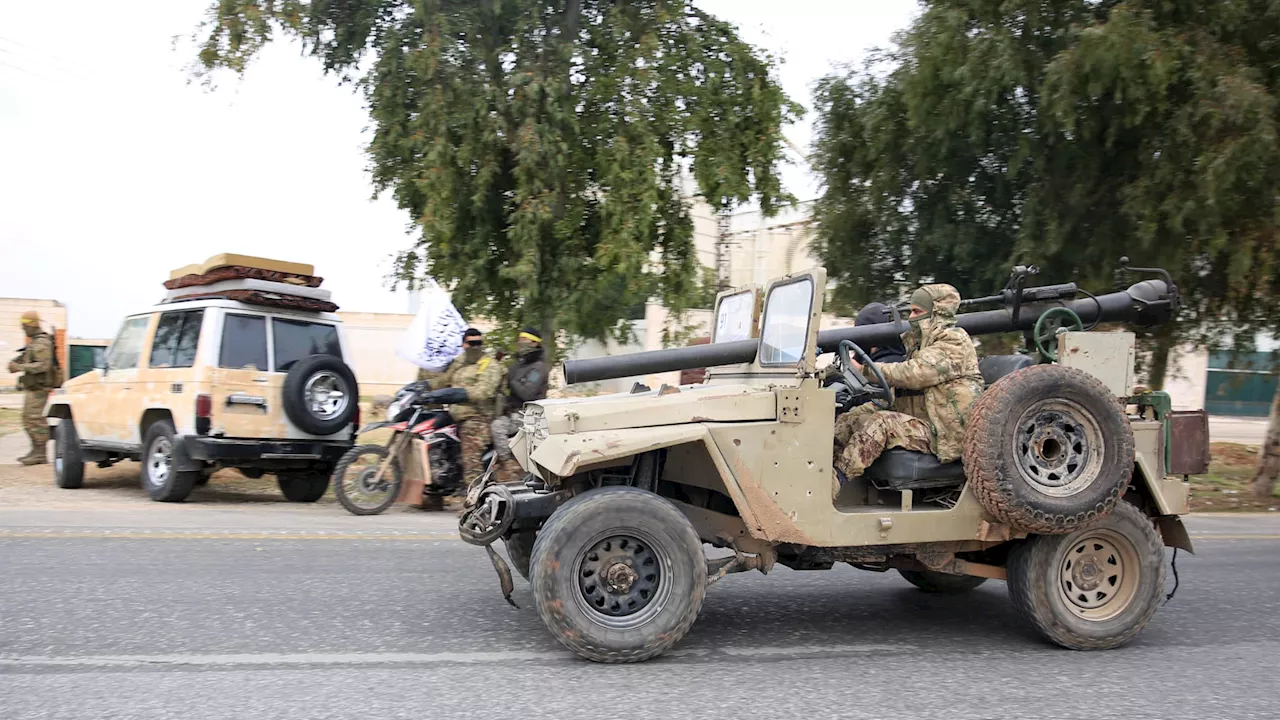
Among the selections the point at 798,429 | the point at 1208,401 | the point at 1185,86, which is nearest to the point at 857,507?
the point at 798,429

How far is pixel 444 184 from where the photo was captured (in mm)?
12445

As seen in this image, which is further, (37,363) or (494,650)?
(37,363)

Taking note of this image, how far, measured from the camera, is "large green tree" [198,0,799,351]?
41.5ft

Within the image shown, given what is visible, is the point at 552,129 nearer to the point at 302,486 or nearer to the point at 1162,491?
the point at 302,486

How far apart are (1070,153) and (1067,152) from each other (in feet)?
0.21

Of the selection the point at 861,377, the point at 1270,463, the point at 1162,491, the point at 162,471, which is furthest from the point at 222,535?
the point at 1270,463

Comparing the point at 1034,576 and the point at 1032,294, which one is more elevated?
the point at 1032,294

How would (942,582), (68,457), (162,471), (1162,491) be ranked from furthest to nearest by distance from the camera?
(68,457), (162,471), (942,582), (1162,491)

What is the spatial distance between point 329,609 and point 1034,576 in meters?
3.86

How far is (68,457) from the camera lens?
1213cm

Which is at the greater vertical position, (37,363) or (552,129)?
(552,129)

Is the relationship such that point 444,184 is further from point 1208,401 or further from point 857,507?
point 1208,401

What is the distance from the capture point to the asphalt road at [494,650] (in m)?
4.47

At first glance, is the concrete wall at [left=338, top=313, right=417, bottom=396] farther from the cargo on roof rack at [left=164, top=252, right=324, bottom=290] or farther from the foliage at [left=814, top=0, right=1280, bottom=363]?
the cargo on roof rack at [left=164, top=252, right=324, bottom=290]
